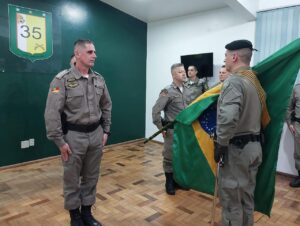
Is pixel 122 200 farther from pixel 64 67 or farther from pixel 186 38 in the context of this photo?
pixel 186 38

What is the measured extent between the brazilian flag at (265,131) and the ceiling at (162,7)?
2726mm

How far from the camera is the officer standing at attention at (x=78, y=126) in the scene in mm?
1965

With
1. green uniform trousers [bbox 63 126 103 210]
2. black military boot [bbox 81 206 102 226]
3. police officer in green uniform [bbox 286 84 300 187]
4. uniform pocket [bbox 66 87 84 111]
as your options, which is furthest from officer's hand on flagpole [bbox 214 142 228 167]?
police officer in green uniform [bbox 286 84 300 187]

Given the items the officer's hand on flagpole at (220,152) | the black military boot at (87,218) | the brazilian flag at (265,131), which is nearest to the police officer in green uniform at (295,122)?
the brazilian flag at (265,131)

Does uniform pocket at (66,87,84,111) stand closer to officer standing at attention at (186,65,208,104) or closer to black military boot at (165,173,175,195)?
black military boot at (165,173,175,195)

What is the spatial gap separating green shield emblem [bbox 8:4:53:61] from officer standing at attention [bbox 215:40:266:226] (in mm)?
3148

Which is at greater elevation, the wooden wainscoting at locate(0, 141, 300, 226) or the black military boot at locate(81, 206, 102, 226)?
the black military boot at locate(81, 206, 102, 226)

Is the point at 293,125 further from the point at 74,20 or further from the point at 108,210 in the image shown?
the point at 74,20

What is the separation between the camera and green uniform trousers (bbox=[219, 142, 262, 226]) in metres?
1.76

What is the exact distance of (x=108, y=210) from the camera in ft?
8.39

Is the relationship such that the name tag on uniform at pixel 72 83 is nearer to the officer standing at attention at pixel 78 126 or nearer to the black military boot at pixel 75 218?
the officer standing at attention at pixel 78 126

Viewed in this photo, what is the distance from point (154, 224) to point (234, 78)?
146cm

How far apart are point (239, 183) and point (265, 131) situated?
460mm

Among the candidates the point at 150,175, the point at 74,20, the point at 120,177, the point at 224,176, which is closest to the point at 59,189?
the point at 120,177
